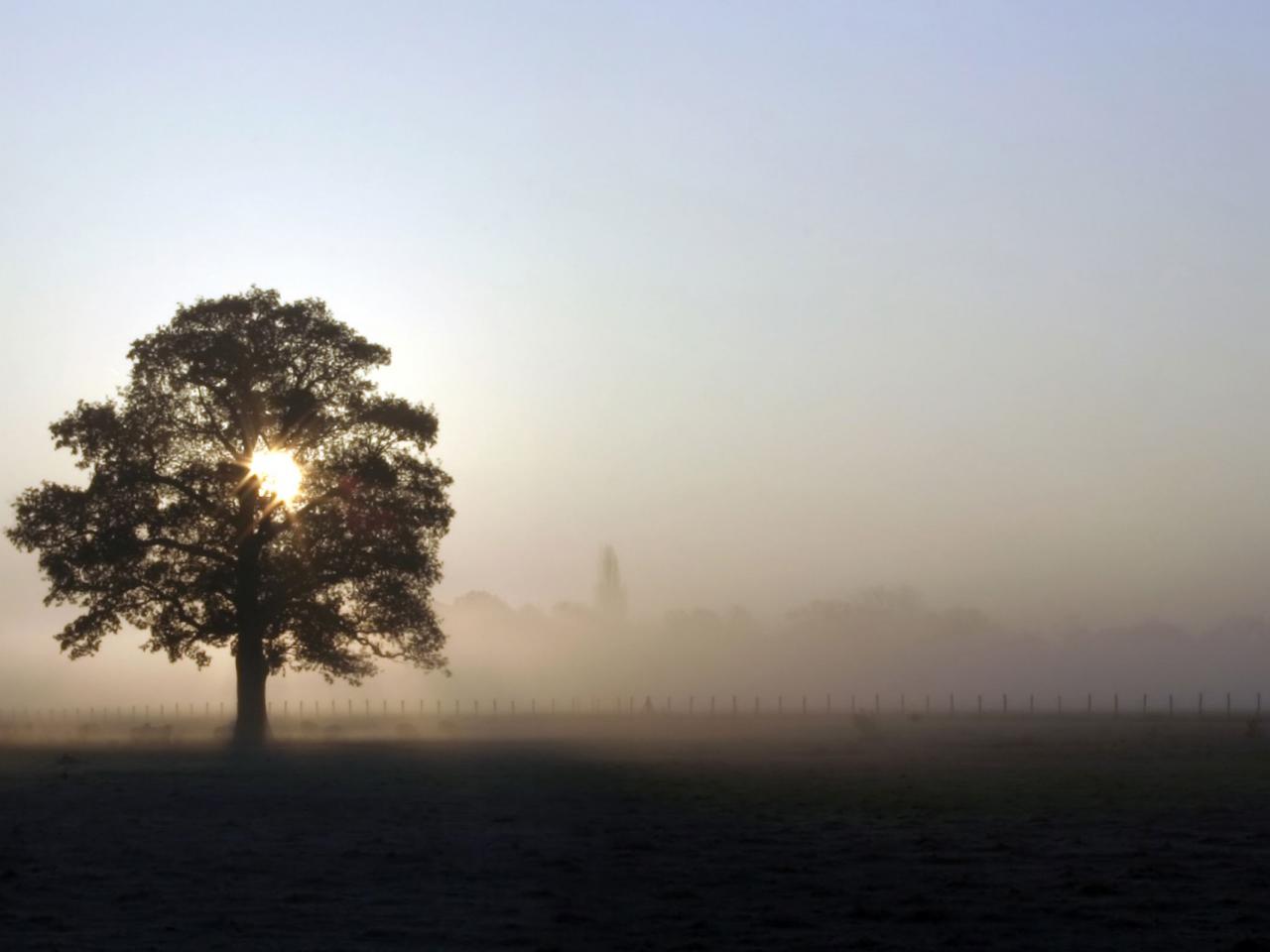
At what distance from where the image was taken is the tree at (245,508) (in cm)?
5734

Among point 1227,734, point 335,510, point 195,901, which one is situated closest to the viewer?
point 195,901

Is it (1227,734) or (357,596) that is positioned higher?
(357,596)

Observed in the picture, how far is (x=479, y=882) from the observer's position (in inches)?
979

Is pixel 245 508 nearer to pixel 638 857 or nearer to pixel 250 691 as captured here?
pixel 250 691

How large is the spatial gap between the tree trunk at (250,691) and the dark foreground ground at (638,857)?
38.7 ft

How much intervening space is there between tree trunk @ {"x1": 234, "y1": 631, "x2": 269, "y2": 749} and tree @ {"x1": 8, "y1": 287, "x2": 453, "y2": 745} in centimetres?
7

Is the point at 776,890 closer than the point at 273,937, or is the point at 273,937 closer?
the point at 273,937

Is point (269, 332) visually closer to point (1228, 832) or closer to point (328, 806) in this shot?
point (328, 806)

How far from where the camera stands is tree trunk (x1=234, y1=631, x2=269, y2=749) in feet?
194

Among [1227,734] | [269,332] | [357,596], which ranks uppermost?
[269,332]

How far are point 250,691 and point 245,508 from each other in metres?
7.18

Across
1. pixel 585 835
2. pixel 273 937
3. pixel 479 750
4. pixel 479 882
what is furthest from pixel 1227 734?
pixel 273 937

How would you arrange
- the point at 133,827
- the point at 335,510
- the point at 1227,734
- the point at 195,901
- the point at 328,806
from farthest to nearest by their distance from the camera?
the point at 1227,734
the point at 335,510
the point at 328,806
the point at 133,827
the point at 195,901

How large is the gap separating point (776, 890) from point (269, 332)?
4033 centimetres
